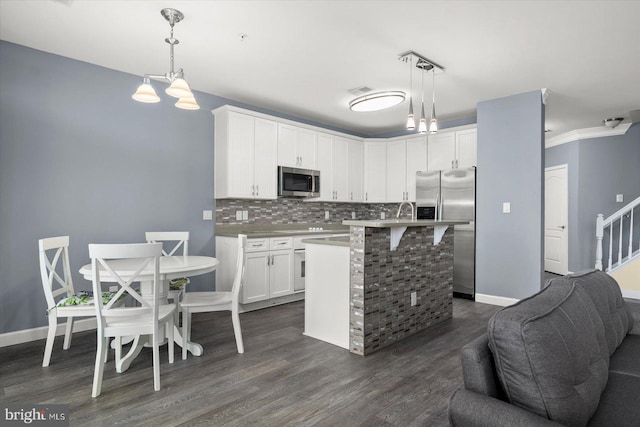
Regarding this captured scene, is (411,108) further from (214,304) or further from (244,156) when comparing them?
(214,304)

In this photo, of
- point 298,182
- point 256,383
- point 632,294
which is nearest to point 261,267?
point 298,182

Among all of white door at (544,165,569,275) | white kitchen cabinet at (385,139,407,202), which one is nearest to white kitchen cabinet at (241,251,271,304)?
white kitchen cabinet at (385,139,407,202)

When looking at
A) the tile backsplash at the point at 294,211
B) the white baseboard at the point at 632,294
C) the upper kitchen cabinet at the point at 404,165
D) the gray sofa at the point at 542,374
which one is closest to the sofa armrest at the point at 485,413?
the gray sofa at the point at 542,374

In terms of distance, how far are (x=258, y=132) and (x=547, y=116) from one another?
14.1 feet

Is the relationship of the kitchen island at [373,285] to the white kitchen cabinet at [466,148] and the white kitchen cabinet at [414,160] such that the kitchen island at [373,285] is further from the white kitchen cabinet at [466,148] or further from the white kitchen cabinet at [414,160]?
the white kitchen cabinet at [414,160]

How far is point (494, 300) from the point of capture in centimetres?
457

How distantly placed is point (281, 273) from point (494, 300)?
8.80 feet

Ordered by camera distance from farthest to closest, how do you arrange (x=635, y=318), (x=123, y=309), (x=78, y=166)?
(x=78, y=166)
(x=123, y=309)
(x=635, y=318)

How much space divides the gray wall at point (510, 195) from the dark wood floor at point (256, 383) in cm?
153

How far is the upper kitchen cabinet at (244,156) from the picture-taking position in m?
4.41

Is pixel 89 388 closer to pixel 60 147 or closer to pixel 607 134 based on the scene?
pixel 60 147

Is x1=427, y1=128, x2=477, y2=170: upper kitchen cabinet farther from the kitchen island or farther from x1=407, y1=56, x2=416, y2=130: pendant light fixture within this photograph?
the kitchen island

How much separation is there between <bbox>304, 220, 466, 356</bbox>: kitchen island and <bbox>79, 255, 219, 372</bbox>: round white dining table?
99 centimetres

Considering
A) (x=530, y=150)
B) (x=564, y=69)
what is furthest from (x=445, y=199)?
(x=564, y=69)
